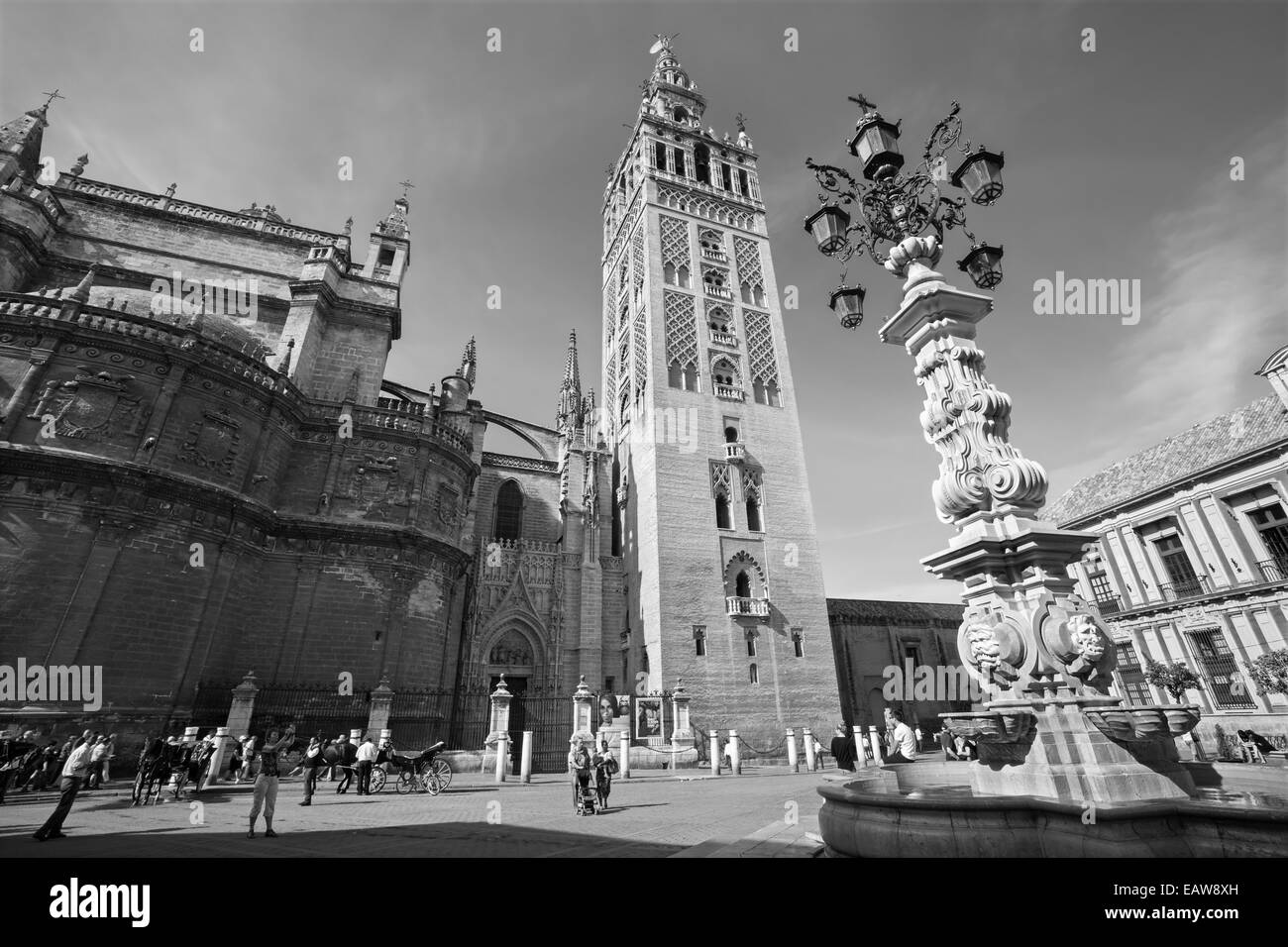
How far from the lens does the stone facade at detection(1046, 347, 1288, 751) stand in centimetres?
1864

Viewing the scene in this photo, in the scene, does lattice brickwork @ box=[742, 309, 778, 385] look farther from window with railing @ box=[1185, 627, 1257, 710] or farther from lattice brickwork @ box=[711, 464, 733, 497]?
window with railing @ box=[1185, 627, 1257, 710]

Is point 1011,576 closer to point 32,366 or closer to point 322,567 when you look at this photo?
point 322,567

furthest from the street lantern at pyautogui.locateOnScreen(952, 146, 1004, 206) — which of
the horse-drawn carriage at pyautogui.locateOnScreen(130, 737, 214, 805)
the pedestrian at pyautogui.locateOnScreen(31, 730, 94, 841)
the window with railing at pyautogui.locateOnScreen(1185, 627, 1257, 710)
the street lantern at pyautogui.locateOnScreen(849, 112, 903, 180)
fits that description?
the window with railing at pyautogui.locateOnScreen(1185, 627, 1257, 710)

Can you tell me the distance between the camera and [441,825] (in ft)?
26.9

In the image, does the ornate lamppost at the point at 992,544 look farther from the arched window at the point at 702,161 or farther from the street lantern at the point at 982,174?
the arched window at the point at 702,161

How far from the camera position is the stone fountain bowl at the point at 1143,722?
402 cm

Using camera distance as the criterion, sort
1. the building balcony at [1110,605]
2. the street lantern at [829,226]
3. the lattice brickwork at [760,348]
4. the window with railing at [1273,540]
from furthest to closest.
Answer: the lattice brickwork at [760,348], the building balcony at [1110,605], the window with railing at [1273,540], the street lantern at [829,226]

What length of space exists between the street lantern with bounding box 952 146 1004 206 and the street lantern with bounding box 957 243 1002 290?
1.76 ft

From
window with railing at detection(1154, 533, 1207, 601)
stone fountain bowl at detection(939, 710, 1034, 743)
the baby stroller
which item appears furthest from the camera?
window with railing at detection(1154, 533, 1207, 601)

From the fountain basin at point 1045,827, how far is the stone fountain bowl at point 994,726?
592 millimetres

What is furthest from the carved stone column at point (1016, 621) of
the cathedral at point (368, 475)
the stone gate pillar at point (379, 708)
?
the cathedral at point (368, 475)

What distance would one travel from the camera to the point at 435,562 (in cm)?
2086

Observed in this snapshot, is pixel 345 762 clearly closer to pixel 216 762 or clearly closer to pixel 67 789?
pixel 216 762
